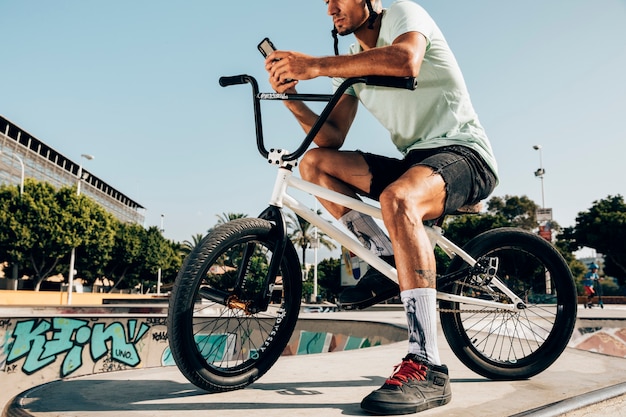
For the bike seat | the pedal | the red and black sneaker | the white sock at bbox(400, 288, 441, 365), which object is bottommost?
the red and black sneaker

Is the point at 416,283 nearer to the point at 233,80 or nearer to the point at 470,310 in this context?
the point at 470,310

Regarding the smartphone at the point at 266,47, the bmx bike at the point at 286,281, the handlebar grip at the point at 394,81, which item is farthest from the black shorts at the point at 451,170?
the smartphone at the point at 266,47

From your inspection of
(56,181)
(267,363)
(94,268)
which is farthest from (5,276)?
(267,363)

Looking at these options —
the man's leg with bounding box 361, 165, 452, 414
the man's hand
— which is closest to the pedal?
the man's leg with bounding box 361, 165, 452, 414

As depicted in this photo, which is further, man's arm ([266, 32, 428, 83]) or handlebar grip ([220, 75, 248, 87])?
handlebar grip ([220, 75, 248, 87])

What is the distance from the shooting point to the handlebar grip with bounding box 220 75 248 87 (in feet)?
8.48

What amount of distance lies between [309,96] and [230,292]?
3.49 ft

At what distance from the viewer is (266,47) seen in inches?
96.6

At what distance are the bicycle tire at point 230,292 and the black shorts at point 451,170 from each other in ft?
2.31

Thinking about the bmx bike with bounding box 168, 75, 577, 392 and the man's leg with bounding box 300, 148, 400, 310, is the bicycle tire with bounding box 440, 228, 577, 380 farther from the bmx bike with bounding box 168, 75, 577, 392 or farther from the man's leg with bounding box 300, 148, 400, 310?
the man's leg with bounding box 300, 148, 400, 310

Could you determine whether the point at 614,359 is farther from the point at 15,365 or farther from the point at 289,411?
the point at 15,365

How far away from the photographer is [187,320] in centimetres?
200

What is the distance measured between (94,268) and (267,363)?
47.9 metres

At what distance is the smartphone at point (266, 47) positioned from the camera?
2.44 metres
